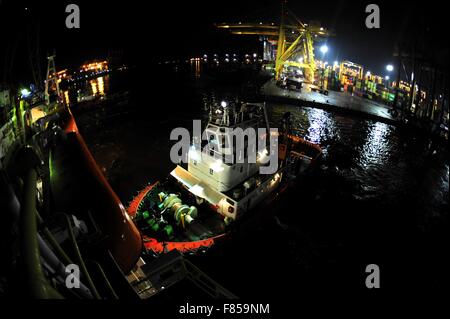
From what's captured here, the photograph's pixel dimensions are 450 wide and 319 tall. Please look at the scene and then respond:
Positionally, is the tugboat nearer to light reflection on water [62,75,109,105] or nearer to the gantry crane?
light reflection on water [62,75,109,105]

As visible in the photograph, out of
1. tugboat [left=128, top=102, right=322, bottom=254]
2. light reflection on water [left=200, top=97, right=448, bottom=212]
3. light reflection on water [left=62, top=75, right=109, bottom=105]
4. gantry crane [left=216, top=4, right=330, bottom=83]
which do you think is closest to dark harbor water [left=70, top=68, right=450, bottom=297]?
light reflection on water [left=200, top=97, right=448, bottom=212]

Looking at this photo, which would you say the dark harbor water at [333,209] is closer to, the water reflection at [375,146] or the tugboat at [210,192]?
the water reflection at [375,146]

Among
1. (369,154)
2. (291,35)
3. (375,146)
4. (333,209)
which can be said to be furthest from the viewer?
(291,35)

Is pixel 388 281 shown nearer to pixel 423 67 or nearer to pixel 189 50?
pixel 423 67

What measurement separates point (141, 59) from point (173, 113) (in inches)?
3076

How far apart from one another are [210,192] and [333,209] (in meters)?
9.48

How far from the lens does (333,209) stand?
18375mm

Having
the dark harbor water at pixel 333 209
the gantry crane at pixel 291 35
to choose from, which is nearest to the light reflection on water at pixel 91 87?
the dark harbor water at pixel 333 209

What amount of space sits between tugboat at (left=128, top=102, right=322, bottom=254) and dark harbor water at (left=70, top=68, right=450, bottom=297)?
110cm

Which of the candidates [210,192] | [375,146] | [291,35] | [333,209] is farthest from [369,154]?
[291,35]

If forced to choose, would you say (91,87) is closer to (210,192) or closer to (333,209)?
(210,192)

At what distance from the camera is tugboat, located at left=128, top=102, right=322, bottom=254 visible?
43.5 feet

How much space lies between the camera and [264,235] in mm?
15586

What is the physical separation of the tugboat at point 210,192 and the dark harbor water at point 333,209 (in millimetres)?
1103
